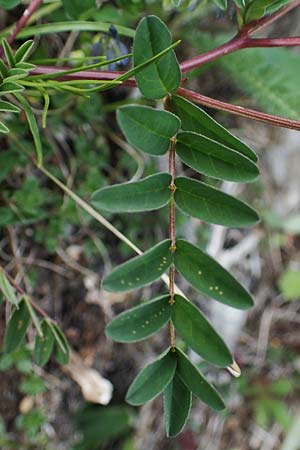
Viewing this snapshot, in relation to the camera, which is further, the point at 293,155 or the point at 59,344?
the point at 293,155

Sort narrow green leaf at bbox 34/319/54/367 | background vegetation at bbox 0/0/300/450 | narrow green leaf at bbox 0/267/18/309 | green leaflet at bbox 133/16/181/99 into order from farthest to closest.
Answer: background vegetation at bbox 0/0/300/450, narrow green leaf at bbox 34/319/54/367, narrow green leaf at bbox 0/267/18/309, green leaflet at bbox 133/16/181/99

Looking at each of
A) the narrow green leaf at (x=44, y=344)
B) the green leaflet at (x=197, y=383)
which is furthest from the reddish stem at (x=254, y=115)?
the narrow green leaf at (x=44, y=344)

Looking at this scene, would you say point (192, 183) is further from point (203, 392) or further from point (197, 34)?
point (197, 34)

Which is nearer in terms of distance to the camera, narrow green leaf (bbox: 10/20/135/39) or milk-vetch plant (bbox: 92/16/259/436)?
milk-vetch plant (bbox: 92/16/259/436)

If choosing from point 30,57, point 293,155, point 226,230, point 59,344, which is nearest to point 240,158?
point 59,344

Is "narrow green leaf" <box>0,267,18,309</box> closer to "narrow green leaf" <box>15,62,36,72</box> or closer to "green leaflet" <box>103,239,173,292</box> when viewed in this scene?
"green leaflet" <box>103,239,173,292</box>

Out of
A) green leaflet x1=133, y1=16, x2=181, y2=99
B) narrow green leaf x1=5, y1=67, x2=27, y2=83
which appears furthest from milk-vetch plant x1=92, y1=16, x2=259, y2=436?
narrow green leaf x1=5, y1=67, x2=27, y2=83
